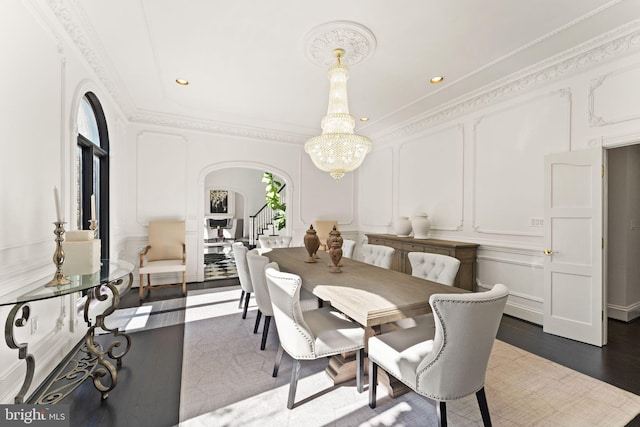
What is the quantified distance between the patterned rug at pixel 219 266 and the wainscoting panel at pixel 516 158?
177 inches

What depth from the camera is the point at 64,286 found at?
5.64 feet

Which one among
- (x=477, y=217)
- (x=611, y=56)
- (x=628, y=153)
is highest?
(x=611, y=56)

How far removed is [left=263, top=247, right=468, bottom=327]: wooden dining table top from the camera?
1.62 m

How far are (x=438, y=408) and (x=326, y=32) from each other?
2.92 m

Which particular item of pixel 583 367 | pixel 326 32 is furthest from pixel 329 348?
pixel 326 32

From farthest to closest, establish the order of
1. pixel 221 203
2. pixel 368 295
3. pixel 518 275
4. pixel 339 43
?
pixel 221 203, pixel 518 275, pixel 339 43, pixel 368 295

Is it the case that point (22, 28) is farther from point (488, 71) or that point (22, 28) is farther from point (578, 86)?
point (578, 86)

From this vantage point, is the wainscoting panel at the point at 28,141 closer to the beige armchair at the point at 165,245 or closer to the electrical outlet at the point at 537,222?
the beige armchair at the point at 165,245

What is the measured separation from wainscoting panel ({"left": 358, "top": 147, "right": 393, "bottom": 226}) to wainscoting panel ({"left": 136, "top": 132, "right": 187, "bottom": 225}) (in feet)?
11.8

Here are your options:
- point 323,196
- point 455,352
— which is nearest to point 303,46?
point 455,352

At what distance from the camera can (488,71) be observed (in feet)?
11.0

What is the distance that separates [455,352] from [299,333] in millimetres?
882

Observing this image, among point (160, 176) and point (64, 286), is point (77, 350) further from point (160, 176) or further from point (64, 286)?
point (160, 176)

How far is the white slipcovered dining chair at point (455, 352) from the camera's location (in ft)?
4.38
